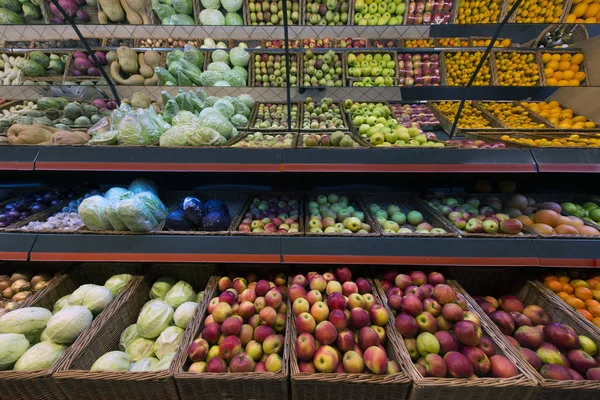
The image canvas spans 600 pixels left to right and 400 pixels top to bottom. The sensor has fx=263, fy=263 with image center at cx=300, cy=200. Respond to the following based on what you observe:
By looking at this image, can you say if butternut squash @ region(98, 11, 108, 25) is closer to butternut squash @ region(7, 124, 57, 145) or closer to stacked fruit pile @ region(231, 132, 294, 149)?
butternut squash @ region(7, 124, 57, 145)

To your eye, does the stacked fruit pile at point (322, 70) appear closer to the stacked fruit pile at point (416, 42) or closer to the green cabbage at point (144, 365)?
the stacked fruit pile at point (416, 42)

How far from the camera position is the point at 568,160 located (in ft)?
4.85

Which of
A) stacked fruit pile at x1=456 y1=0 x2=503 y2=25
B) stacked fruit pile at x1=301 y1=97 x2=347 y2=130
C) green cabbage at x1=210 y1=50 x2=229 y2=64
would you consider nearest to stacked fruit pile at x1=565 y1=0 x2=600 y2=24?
stacked fruit pile at x1=456 y1=0 x2=503 y2=25

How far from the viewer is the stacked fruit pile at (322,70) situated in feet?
10.5

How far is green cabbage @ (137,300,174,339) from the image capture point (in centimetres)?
148

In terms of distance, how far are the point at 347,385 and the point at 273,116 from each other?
7.25 ft

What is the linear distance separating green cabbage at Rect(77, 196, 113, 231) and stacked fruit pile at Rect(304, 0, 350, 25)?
3694mm

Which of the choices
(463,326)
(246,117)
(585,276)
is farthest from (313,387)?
(246,117)

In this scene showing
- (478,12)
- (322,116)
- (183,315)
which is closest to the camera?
(183,315)

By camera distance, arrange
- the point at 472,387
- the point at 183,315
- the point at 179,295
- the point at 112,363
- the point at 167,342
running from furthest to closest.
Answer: the point at 179,295, the point at 183,315, the point at 167,342, the point at 112,363, the point at 472,387

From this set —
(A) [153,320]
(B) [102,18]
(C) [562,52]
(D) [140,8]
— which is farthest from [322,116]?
(B) [102,18]

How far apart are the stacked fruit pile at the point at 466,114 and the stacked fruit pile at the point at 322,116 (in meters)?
1.12

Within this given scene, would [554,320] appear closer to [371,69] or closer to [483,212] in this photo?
[483,212]

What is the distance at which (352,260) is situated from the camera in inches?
59.3
